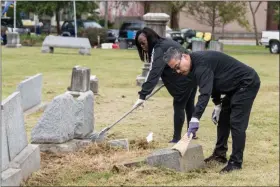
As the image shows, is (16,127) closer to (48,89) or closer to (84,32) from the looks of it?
(48,89)

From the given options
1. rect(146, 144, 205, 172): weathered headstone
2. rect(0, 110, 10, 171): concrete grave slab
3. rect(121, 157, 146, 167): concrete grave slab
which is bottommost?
rect(121, 157, 146, 167): concrete grave slab

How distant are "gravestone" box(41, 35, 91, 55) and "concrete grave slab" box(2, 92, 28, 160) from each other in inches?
767

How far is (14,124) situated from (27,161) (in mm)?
379

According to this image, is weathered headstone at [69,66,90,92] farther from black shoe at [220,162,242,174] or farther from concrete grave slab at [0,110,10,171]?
concrete grave slab at [0,110,10,171]

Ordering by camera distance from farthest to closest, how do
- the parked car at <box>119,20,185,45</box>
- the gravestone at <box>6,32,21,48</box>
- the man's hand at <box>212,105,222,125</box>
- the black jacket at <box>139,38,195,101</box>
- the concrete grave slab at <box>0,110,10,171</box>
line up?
the parked car at <box>119,20,185,45</box> → the gravestone at <box>6,32,21,48</box> → the black jacket at <box>139,38,195,101</box> → the man's hand at <box>212,105,222,125</box> → the concrete grave slab at <box>0,110,10,171</box>

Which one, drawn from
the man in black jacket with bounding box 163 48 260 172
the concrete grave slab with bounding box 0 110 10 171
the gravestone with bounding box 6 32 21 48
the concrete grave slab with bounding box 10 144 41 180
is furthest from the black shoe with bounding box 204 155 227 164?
the gravestone with bounding box 6 32 21 48

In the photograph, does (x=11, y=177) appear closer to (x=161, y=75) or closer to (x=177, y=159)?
(x=177, y=159)

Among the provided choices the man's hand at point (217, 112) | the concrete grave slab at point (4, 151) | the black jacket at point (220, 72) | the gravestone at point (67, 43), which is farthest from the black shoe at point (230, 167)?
the gravestone at point (67, 43)

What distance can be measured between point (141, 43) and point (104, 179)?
6.68 feet

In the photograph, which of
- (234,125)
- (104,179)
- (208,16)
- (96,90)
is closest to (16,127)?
(104,179)

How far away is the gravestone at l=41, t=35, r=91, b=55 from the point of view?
25234 mm

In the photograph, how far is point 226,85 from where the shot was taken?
6074 millimetres

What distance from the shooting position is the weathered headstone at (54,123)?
22.0ft

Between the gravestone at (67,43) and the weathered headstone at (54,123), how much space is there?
1857cm
